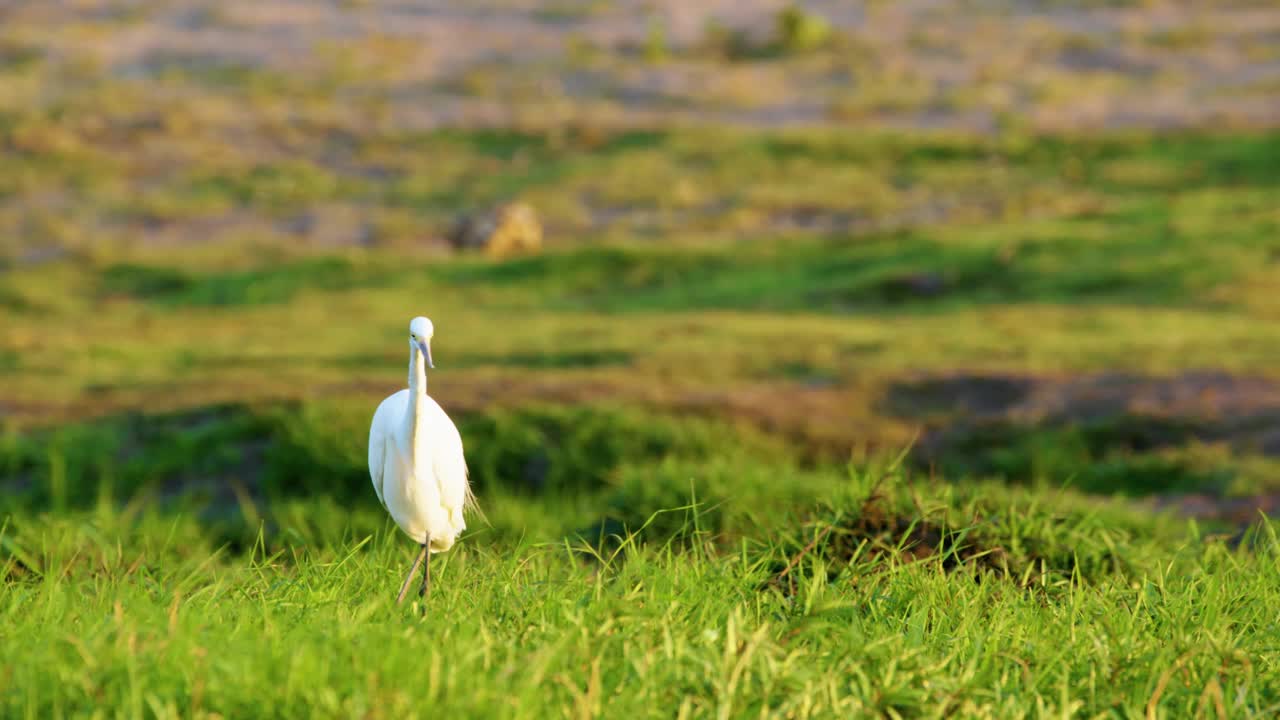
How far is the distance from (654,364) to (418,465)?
8.84 m

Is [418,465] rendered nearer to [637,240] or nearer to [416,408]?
[416,408]

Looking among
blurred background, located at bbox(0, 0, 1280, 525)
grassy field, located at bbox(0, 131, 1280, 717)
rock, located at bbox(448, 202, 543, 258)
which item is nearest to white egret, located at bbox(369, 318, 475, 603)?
grassy field, located at bbox(0, 131, 1280, 717)

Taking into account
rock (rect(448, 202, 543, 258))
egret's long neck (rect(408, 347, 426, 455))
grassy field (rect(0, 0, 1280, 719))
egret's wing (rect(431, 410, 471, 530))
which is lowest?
rock (rect(448, 202, 543, 258))

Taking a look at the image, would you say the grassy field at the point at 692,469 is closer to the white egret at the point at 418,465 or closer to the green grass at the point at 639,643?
the green grass at the point at 639,643

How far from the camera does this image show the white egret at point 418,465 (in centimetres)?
396

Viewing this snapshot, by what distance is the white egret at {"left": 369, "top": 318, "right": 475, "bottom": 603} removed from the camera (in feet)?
13.0

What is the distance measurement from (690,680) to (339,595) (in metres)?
1.12

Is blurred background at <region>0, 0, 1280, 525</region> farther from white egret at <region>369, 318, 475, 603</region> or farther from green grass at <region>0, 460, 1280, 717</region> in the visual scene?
white egret at <region>369, 318, 475, 603</region>

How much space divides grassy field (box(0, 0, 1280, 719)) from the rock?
3.60ft

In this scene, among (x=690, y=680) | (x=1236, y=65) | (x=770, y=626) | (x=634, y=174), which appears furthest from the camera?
(x=1236, y=65)

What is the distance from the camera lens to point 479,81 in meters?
36.0

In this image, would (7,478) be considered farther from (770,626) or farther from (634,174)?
(634,174)

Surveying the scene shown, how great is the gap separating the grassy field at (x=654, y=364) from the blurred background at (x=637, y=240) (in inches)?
3.3

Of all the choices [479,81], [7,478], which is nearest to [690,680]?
[7,478]
